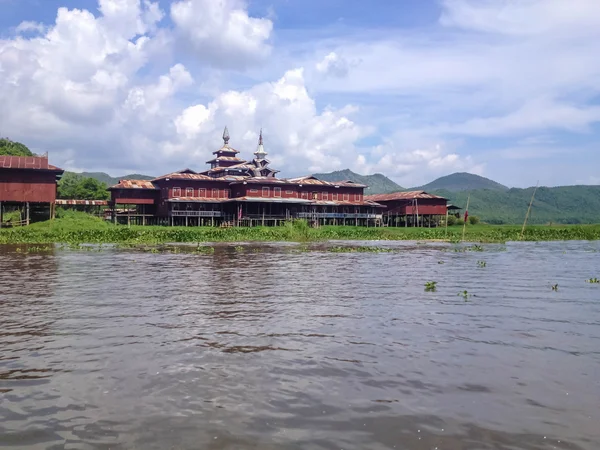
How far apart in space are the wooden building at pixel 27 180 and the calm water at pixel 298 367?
115ft

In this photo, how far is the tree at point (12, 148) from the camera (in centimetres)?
6500

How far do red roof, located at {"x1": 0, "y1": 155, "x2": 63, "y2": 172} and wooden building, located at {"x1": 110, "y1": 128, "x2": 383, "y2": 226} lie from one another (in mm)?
13214

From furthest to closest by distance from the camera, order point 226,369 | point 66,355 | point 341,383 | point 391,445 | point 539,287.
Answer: point 539,287, point 66,355, point 226,369, point 341,383, point 391,445

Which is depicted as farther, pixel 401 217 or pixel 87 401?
pixel 401 217

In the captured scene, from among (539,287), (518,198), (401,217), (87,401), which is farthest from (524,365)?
(518,198)

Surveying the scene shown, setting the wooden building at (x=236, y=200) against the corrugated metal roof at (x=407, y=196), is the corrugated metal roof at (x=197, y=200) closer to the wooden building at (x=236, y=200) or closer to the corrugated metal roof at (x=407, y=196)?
the wooden building at (x=236, y=200)

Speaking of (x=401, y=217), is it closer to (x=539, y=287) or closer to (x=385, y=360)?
(x=539, y=287)

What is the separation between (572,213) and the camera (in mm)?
123062

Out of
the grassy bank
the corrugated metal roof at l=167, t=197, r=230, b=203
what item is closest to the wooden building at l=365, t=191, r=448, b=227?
the grassy bank

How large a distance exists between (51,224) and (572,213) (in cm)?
11485

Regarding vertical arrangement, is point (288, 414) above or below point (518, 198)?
below

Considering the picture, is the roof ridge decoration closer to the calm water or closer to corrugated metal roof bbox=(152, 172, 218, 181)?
corrugated metal roof bbox=(152, 172, 218, 181)

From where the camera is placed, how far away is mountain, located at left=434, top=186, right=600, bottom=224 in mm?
110944

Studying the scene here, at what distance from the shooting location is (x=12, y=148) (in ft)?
223
